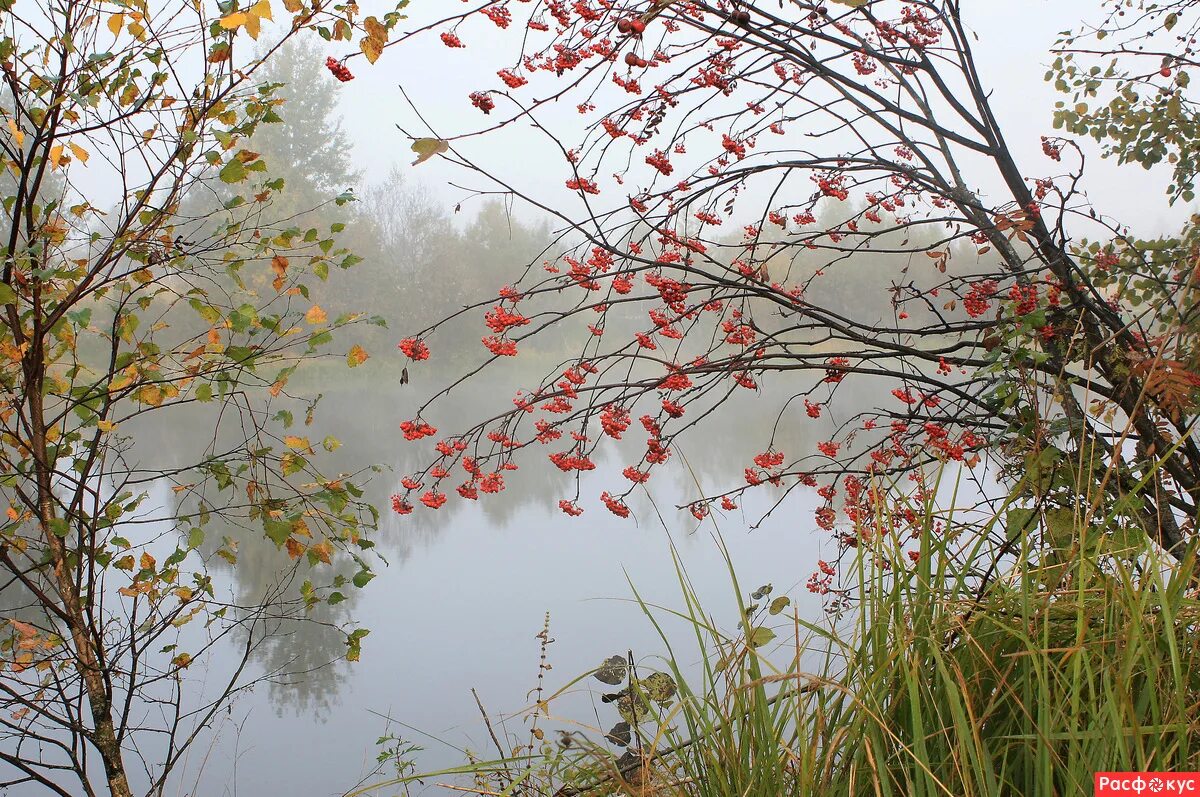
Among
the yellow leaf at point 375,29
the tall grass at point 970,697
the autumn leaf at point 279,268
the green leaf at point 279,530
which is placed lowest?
the tall grass at point 970,697

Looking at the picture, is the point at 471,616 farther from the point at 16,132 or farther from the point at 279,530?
the point at 16,132

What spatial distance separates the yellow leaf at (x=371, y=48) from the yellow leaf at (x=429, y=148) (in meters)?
0.36

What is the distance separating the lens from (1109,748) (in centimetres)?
84

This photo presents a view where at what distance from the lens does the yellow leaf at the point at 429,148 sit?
106cm

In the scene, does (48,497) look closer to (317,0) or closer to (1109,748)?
(317,0)

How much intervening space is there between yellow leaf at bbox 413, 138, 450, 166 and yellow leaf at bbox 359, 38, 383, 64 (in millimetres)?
364

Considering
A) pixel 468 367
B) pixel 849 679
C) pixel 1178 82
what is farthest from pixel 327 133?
pixel 849 679

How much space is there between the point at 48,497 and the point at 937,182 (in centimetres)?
173

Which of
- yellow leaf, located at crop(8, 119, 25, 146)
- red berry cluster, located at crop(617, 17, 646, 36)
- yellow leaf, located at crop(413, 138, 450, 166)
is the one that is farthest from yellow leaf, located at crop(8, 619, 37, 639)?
red berry cluster, located at crop(617, 17, 646, 36)

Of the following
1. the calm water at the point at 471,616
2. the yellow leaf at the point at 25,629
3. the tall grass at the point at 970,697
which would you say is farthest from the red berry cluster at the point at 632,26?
the yellow leaf at the point at 25,629

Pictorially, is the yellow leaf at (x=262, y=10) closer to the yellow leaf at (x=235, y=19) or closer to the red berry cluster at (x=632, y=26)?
the yellow leaf at (x=235, y=19)

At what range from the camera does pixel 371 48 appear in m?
1.39

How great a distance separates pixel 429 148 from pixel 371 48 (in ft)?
1.42

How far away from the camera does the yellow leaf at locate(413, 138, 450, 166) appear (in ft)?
3.48
